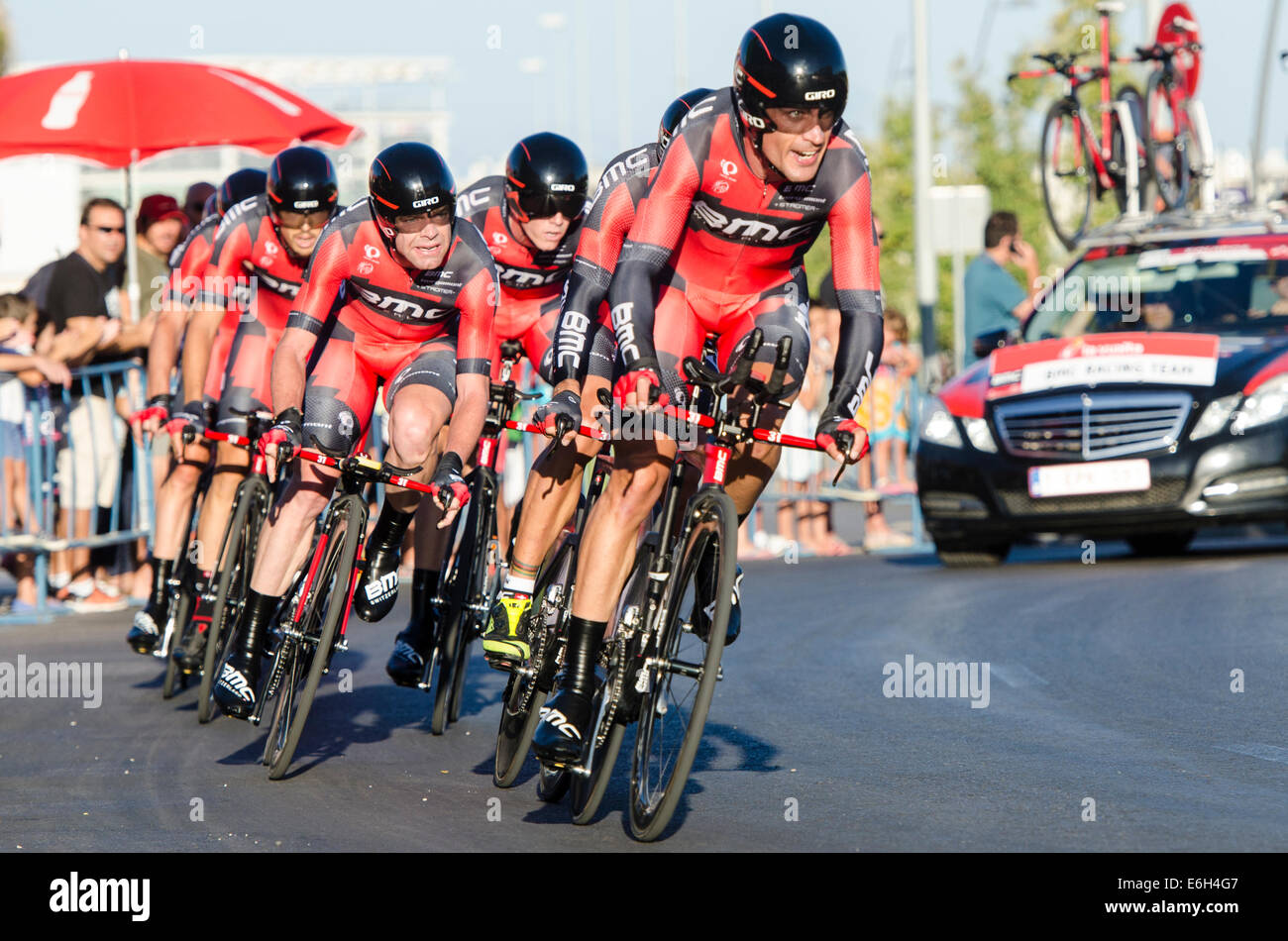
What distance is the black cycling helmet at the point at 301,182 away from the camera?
27.7ft

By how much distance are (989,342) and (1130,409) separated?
3.48 feet

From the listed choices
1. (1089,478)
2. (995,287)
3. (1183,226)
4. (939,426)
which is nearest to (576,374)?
(1089,478)

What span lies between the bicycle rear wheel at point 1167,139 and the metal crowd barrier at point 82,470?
8.53 meters

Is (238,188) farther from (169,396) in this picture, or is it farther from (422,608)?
(422,608)

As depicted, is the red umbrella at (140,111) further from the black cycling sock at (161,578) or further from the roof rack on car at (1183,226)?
the roof rack on car at (1183,226)

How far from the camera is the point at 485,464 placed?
26.0 ft

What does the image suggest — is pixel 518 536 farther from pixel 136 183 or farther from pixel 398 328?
pixel 136 183

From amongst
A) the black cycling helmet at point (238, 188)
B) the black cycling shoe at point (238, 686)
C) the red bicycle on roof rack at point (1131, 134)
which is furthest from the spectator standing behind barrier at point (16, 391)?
the red bicycle on roof rack at point (1131, 134)

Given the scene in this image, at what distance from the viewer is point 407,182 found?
276 inches

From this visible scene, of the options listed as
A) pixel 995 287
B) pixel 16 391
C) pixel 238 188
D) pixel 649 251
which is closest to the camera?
pixel 649 251

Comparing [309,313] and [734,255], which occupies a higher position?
[734,255]

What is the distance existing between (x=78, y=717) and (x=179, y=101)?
5.86 m
